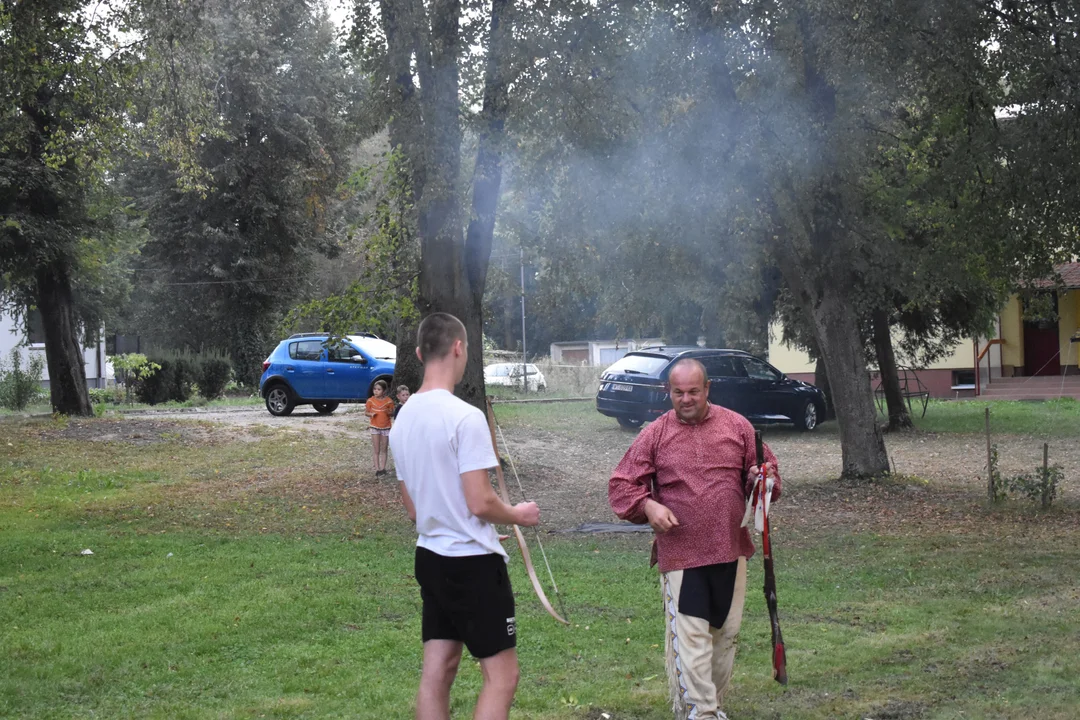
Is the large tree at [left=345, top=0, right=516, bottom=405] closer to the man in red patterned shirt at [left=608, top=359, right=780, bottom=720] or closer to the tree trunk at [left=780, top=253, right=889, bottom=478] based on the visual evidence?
the tree trunk at [left=780, top=253, right=889, bottom=478]

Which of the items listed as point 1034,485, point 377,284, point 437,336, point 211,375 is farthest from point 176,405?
point 437,336

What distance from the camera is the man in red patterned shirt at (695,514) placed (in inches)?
204

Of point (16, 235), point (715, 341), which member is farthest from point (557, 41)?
point (715, 341)

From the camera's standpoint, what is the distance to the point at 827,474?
1677cm

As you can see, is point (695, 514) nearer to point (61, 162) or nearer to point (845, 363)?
point (845, 363)

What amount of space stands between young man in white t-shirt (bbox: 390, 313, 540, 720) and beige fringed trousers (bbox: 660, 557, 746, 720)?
1.20 meters

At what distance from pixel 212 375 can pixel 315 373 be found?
11799 mm

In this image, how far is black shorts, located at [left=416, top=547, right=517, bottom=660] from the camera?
421 centimetres

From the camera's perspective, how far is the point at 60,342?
23938mm

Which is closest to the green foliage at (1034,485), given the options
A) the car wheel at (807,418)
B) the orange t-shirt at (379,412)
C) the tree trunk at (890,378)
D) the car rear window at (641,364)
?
the orange t-shirt at (379,412)

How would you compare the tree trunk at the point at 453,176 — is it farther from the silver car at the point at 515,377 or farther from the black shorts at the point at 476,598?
the silver car at the point at 515,377

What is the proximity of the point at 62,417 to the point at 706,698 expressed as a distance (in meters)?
20.1

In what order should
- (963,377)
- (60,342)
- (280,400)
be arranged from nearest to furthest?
(60,342)
(280,400)
(963,377)

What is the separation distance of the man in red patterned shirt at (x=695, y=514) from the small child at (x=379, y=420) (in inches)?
403
